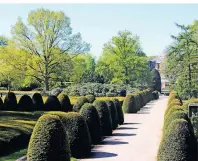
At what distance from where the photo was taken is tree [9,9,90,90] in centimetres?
5081

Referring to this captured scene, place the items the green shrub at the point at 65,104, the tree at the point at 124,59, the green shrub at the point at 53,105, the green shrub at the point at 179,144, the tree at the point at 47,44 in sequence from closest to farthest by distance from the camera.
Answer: the green shrub at the point at 179,144
the green shrub at the point at 53,105
the green shrub at the point at 65,104
the tree at the point at 47,44
the tree at the point at 124,59

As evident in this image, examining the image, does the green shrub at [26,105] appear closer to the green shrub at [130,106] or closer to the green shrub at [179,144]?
the green shrub at [130,106]

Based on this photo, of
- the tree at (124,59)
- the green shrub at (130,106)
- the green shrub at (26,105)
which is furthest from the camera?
the tree at (124,59)

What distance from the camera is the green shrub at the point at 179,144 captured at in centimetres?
1159

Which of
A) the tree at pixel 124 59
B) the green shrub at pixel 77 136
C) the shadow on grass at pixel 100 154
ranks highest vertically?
the tree at pixel 124 59

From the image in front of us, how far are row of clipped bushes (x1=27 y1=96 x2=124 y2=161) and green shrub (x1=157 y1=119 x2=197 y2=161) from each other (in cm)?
293

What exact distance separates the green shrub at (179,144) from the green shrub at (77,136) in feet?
12.6

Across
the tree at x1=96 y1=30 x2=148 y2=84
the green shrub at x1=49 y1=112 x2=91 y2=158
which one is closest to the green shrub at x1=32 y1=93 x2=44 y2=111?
the green shrub at x1=49 y1=112 x2=91 y2=158

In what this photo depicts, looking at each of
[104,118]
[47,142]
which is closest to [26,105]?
[104,118]

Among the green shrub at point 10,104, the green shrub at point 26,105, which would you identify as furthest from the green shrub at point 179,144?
the green shrub at point 10,104

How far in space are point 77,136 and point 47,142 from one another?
3.50 m

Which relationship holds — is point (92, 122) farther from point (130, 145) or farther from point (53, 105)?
point (53, 105)

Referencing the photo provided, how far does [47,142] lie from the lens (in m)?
11.5

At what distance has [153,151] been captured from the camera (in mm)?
15961
